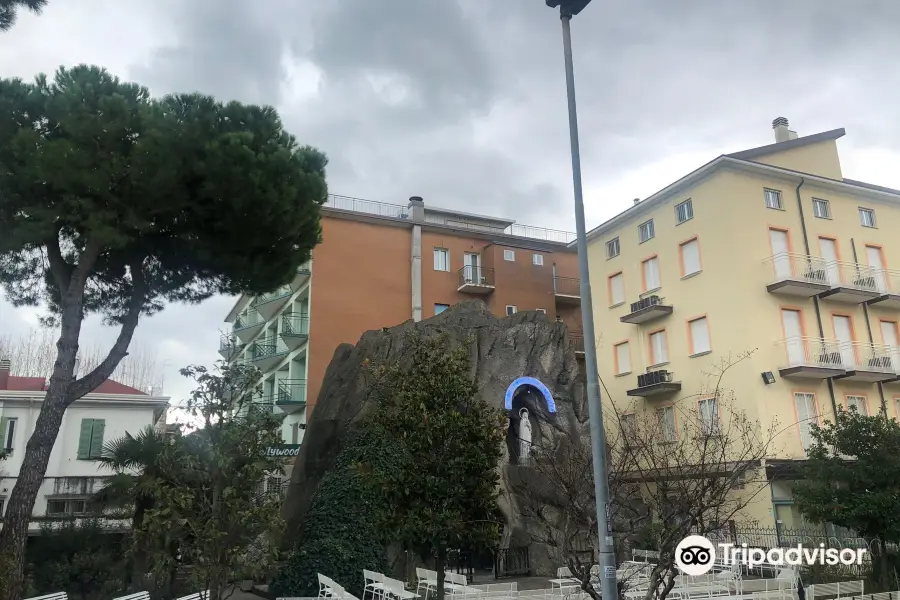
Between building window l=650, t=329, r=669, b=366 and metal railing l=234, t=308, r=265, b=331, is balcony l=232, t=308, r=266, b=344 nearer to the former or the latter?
metal railing l=234, t=308, r=265, b=331

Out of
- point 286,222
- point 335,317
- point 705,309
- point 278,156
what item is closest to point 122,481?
point 286,222

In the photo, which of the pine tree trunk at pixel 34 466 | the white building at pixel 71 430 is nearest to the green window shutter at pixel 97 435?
the white building at pixel 71 430

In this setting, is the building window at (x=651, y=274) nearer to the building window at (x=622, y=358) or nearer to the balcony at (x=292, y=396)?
the building window at (x=622, y=358)

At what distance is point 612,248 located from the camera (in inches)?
1275

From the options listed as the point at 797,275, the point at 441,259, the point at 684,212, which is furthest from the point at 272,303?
the point at 797,275

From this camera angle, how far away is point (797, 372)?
24.0m

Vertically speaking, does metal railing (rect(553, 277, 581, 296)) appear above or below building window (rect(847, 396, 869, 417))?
above

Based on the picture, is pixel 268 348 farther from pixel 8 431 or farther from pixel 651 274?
pixel 651 274

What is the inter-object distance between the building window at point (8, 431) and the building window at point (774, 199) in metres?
30.8

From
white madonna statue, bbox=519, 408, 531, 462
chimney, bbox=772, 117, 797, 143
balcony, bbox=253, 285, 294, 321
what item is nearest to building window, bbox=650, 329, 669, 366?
white madonna statue, bbox=519, 408, 531, 462

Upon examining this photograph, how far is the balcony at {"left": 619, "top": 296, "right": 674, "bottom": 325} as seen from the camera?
28.1 m

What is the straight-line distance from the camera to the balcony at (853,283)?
25.9 m

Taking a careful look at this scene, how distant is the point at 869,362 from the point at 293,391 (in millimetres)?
23578

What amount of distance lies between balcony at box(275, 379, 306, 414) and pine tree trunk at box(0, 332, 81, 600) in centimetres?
1728
